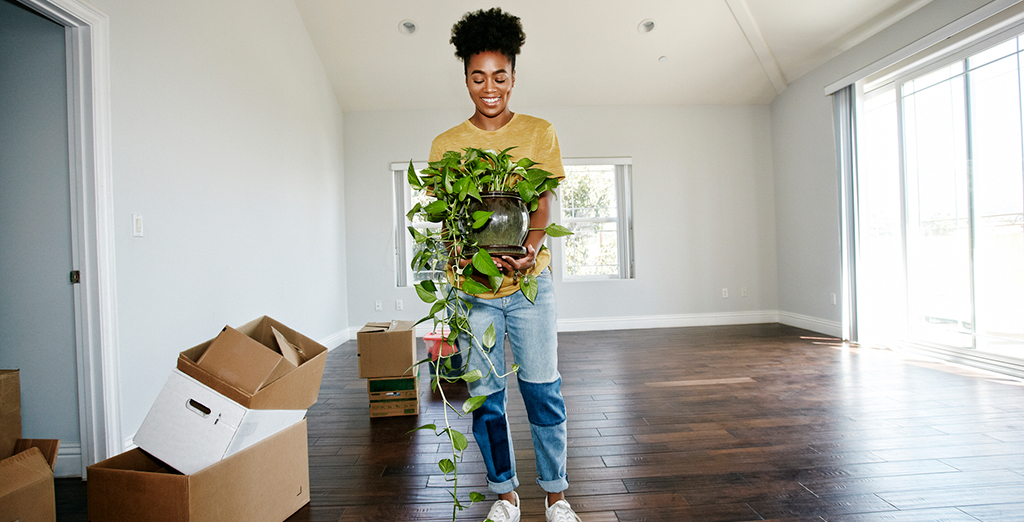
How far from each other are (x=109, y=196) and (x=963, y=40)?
191 inches

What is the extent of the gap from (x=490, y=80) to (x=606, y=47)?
3663 millimetres

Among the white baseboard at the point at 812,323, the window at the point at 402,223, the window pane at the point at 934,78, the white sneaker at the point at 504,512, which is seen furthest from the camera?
the window at the point at 402,223

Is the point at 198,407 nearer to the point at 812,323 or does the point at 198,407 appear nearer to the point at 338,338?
the point at 338,338

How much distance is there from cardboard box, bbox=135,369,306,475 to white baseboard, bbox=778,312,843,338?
15.1ft

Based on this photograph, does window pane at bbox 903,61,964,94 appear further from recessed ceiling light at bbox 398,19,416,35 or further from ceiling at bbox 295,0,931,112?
recessed ceiling light at bbox 398,19,416,35

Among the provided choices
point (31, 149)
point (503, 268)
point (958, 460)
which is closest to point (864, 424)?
point (958, 460)

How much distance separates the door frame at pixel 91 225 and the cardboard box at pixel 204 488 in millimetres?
683

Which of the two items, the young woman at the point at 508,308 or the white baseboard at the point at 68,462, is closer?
the young woman at the point at 508,308

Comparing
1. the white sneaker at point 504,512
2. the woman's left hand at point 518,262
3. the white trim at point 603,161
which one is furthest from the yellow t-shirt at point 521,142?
the white trim at point 603,161

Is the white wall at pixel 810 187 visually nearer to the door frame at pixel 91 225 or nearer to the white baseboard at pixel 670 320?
the white baseboard at pixel 670 320

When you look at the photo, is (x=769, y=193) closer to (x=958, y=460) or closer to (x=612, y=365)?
(x=612, y=365)

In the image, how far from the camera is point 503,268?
99 cm

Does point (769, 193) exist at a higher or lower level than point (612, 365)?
higher

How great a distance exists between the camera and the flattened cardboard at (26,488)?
1.10 meters
